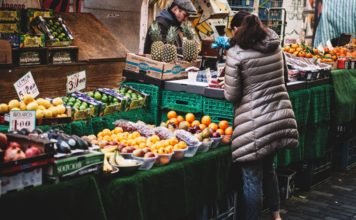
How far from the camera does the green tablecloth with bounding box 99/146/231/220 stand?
405cm

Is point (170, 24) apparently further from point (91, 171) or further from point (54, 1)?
point (91, 171)

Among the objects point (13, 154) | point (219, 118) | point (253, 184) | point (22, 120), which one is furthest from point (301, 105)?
point (13, 154)

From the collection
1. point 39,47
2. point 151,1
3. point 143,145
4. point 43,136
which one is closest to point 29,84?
point 39,47

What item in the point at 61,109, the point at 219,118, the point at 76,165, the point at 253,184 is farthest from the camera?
the point at 219,118

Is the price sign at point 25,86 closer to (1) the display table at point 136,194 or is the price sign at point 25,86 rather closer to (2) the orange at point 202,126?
(2) the orange at point 202,126

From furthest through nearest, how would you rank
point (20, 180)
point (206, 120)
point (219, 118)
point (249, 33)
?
point (219, 118) → point (206, 120) → point (249, 33) → point (20, 180)

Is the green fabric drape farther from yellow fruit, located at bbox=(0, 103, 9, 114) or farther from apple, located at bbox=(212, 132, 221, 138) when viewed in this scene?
yellow fruit, located at bbox=(0, 103, 9, 114)

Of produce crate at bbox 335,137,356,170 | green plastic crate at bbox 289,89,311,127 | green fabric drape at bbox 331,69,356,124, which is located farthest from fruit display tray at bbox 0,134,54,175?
produce crate at bbox 335,137,356,170

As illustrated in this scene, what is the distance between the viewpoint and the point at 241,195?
5695mm

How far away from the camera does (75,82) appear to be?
21.8 feet

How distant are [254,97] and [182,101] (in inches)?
42.5

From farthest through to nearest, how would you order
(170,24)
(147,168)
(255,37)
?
(170,24), (255,37), (147,168)

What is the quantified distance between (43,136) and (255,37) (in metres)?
2.28

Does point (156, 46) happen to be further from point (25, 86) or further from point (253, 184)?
point (253, 184)
